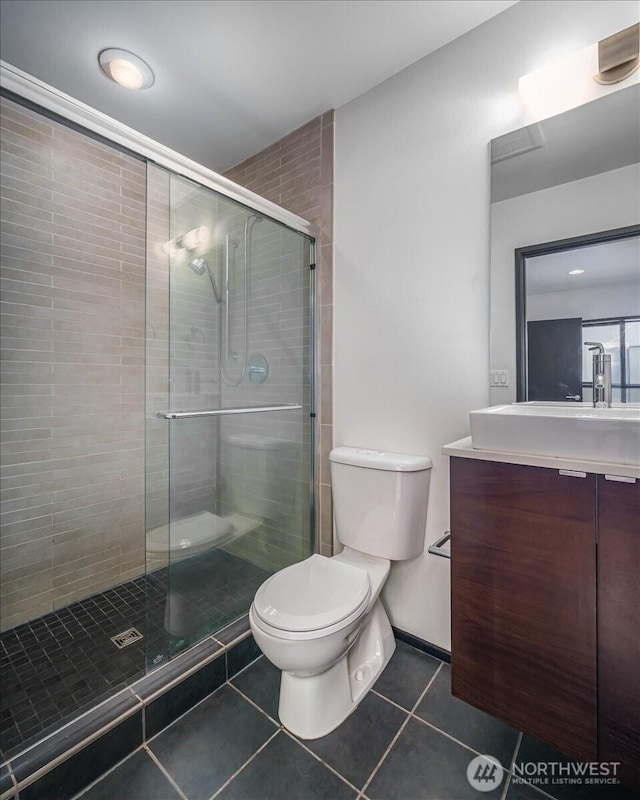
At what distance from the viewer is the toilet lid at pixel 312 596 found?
1204mm

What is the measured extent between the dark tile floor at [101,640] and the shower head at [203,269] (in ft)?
3.70

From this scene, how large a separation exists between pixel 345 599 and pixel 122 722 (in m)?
0.75

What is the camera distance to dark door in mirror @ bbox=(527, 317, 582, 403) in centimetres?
129

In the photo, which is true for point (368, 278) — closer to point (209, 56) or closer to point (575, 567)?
point (209, 56)

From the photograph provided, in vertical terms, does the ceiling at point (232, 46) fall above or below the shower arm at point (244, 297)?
above

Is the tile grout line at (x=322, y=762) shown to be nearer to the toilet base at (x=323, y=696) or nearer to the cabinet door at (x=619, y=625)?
the toilet base at (x=323, y=696)

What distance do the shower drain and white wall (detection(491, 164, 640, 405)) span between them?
1.77 metres

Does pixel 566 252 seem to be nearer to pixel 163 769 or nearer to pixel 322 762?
pixel 322 762

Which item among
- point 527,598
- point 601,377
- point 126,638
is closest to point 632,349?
point 601,377

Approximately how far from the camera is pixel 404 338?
1.67 m

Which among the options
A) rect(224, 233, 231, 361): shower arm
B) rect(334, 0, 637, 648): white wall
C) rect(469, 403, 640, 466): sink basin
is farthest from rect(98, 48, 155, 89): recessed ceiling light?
rect(469, 403, 640, 466): sink basin

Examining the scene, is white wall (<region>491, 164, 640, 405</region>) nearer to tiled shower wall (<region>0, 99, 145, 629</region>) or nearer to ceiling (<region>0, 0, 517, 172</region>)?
ceiling (<region>0, 0, 517, 172</region>)

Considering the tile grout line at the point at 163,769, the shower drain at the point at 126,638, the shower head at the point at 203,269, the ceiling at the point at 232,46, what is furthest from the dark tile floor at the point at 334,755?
the ceiling at the point at 232,46

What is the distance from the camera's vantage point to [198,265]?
1.62m
